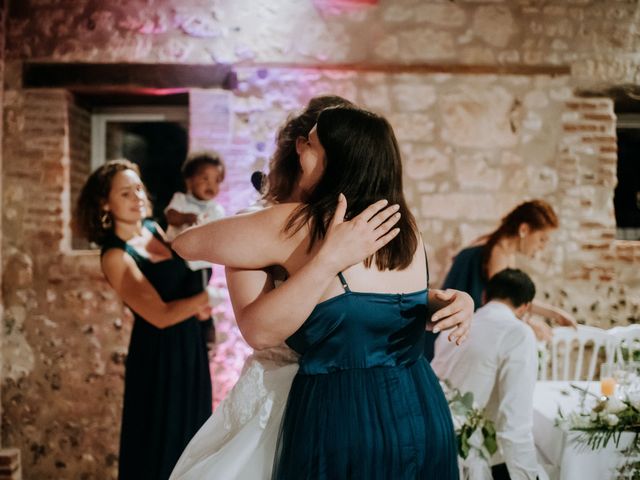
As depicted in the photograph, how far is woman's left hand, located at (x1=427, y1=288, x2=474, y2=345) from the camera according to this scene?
4.46ft

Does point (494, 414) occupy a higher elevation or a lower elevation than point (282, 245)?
lower

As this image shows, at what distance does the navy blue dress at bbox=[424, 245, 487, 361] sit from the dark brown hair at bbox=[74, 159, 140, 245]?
199 centimetres

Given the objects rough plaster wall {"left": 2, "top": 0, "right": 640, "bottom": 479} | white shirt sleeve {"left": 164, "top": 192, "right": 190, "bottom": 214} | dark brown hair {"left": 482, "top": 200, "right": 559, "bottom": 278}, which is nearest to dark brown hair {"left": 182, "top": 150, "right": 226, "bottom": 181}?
white shirt sleeve {"left": 164, "top": 192, "right": 190, "bottom": 214}

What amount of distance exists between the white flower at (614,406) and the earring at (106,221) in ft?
7.55

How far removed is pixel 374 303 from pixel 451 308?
9.3 inches

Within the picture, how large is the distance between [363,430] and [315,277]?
15.0 inches

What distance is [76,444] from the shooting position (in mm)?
3742

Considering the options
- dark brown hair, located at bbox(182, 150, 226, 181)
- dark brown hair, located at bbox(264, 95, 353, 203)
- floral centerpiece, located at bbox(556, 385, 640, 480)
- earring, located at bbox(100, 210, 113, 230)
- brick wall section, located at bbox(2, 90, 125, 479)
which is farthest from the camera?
brick wall section, located at bbox(2, 90, 125, 479)

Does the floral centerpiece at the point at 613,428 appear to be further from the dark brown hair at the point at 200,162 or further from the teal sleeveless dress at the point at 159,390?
the dark brown hair at the point at 200,162

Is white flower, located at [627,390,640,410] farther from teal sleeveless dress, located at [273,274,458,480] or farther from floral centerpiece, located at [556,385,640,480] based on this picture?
teal sleeveless dress, located at [273,274,458,480]

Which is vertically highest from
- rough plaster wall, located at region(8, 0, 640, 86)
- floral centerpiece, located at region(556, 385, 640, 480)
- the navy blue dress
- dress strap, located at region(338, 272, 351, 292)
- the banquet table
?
rough plaster wall, located at region(8, 0, 640, 86)

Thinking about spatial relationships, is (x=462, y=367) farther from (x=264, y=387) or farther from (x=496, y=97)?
(x=496, y=97)

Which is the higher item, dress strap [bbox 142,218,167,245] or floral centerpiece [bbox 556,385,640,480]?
dress strap [bbox 142,218,167,245]

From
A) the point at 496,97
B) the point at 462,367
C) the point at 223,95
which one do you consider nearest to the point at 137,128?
the point at 223,95
